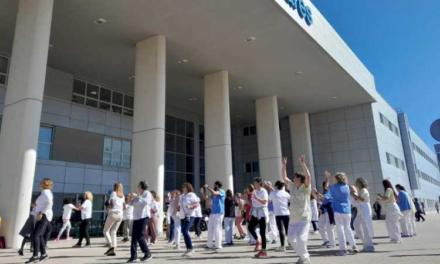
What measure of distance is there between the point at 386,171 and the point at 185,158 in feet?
58.0

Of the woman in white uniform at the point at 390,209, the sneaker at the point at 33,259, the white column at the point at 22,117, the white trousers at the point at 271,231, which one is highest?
the white column at the point at 22,117

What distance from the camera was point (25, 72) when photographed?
465 inches

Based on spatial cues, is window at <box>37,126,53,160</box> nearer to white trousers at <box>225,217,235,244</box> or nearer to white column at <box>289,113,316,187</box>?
white trousers at <box>225,217,235,244</box>

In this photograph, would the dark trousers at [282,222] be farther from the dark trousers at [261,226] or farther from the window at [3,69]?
the window at [3,69]

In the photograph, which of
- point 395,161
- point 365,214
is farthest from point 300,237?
point 395,161

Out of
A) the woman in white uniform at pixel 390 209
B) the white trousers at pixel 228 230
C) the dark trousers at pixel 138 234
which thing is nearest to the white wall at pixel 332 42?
the woman in white uniform at pixel 390 209

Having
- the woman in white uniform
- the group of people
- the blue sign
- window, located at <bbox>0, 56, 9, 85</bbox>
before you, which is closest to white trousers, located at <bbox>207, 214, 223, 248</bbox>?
the group of people

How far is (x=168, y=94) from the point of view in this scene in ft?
83.1

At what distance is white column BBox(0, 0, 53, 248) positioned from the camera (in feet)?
35.2

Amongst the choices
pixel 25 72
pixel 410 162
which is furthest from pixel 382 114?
pixel 25 72

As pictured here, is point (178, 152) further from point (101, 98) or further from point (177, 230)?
point (177, 230)

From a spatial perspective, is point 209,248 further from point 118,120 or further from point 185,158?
point 185,158

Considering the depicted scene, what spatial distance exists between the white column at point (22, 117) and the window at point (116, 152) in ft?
35.3

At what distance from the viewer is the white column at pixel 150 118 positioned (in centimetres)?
1534
